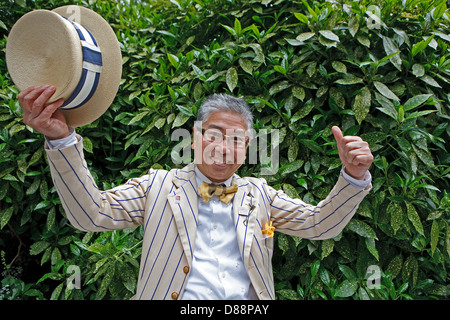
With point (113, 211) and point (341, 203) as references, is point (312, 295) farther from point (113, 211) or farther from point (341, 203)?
point (113, 211)

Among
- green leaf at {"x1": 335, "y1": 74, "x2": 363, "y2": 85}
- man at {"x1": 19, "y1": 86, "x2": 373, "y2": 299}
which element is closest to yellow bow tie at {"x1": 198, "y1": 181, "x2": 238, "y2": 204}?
man at {"x1": 19, "y1": 86, "x2": 373, "y2": 299}

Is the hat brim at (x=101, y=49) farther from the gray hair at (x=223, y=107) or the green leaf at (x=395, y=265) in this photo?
the green leaf at (x=395, y=265)

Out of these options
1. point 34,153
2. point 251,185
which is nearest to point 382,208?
point 251,185

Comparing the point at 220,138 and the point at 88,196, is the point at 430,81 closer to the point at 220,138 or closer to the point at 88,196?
the point at 220,138

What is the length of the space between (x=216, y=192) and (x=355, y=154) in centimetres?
55

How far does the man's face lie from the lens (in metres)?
1.66

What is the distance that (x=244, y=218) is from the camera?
1.67m

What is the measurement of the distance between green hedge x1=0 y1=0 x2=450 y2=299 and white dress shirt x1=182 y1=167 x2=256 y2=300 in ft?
1.72

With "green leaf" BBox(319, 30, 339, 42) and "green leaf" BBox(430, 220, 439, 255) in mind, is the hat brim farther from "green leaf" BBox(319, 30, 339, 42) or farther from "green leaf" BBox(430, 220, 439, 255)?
"green leaf" BBox(430, 220, 439, 255)

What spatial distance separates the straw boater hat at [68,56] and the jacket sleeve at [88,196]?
0.15 meters

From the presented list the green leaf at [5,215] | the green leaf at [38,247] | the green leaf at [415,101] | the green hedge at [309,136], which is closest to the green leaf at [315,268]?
the green hedge at [309,136]

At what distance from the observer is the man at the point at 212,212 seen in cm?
149

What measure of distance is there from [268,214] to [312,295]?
0.57m

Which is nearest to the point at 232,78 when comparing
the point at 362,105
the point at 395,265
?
the point at 362,105
